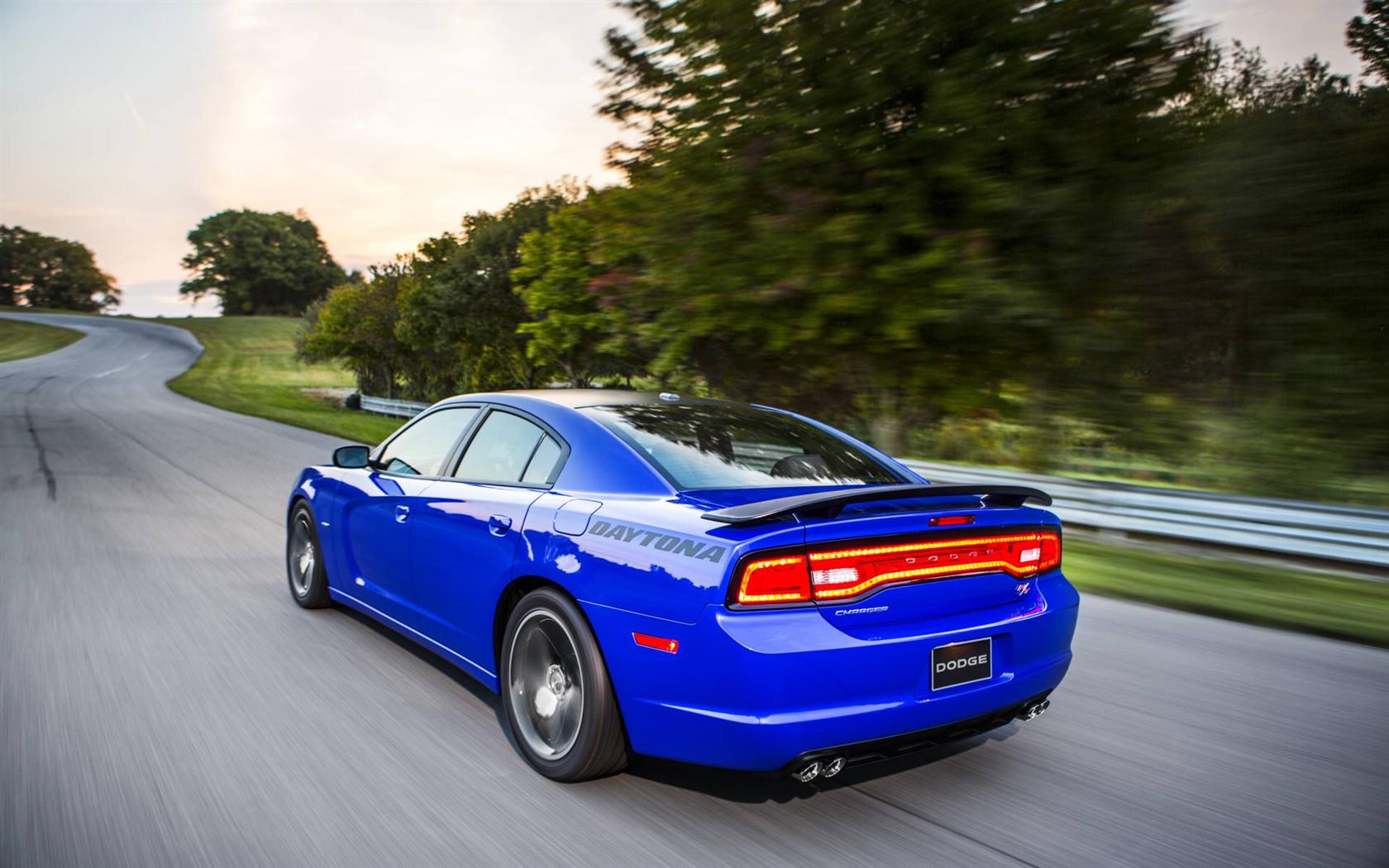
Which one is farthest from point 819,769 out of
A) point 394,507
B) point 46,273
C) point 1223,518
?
point 46,273

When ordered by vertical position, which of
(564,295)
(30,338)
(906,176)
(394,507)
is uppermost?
(906,176)

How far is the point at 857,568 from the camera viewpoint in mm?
3041

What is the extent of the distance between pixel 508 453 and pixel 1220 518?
7.25 meters

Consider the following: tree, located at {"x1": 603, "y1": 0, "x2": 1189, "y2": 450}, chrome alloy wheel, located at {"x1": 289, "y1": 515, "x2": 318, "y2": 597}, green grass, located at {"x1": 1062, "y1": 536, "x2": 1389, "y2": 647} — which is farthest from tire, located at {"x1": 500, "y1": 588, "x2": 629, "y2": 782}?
tree, located at {"x1": 603, "y1": 0, "x2": 1189, "y2": 450}

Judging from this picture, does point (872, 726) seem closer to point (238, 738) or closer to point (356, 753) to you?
point (356, 753)

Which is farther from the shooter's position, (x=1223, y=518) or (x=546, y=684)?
(x=1223, y=518)

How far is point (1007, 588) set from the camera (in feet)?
11.2

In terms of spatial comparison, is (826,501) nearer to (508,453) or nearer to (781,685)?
(781,685)

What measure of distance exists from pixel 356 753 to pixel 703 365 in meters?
9.87

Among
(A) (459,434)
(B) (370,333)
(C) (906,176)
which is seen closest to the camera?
(A) (459,434)

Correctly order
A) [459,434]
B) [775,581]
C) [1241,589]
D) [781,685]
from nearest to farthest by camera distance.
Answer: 1. [781,685]
2. [775,581]
3. [459,434]
4. [1241,589]

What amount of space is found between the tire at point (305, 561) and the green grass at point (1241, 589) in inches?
214

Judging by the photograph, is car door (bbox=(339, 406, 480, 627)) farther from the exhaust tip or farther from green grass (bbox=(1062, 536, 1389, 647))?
green grass (bbox=(1062, 536, 1389, 647))

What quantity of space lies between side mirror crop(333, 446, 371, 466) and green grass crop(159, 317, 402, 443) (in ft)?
45.4
